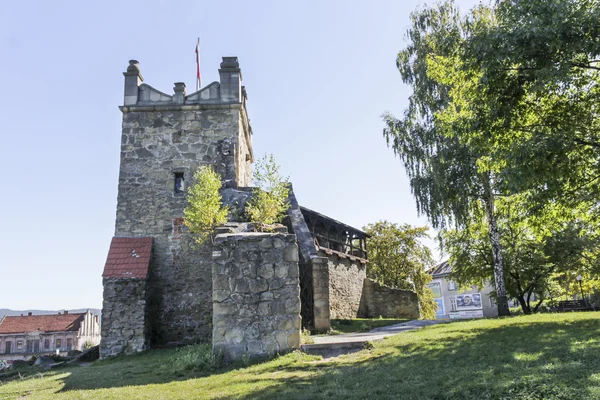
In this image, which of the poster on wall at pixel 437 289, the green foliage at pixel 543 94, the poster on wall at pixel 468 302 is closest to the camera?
the green foliage at pixel 543 94

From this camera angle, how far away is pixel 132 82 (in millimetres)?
15445

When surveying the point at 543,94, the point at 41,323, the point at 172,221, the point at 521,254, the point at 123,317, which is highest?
the point at 543,94

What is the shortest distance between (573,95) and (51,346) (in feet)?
216

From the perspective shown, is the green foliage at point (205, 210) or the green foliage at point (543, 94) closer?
Result: the green foliage at point (543, 94)

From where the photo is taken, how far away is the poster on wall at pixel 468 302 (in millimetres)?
48719

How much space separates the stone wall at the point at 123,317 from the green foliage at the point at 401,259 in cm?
2301

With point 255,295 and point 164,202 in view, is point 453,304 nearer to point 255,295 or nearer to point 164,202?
point 164,202

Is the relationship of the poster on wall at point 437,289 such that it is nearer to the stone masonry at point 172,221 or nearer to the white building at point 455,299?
the white building at point 455,299

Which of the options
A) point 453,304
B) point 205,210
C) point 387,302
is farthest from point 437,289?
point 205,210

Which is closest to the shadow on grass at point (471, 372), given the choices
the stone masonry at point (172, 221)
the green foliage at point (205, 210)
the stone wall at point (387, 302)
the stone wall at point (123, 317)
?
the stone masonry at point (172, 221)

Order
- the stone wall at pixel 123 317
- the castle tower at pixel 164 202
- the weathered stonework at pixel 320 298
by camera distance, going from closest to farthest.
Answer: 1. the weathered stonework at pixel 320 298
2. the stone wall at pixel 123 317
3. the castle tower at pixel 164 202

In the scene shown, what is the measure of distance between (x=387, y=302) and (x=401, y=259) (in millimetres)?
13838

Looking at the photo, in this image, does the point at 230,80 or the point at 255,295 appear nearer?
the point at 255,295

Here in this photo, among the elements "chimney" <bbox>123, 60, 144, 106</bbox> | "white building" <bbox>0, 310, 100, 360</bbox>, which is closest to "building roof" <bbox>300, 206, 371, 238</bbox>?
"chimney" <bbox>123, 60, 144, 106</bbox>
